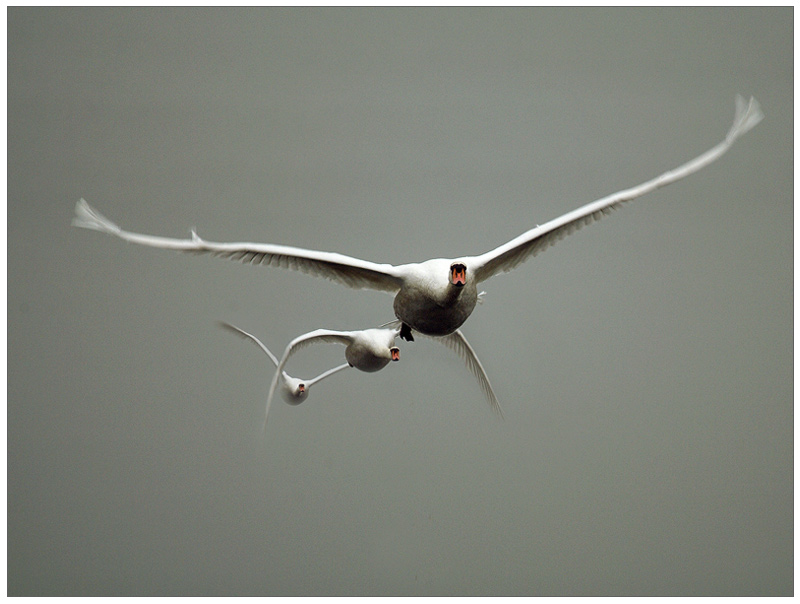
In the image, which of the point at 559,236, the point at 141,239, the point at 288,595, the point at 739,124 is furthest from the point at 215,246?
the point at 288,595

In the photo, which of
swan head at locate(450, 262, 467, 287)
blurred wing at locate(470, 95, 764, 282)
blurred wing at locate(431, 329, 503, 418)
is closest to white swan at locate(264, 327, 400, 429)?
blurred wing at locate(431, 329, 503, 418)

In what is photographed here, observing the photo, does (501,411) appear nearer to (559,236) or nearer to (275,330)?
(275,330)

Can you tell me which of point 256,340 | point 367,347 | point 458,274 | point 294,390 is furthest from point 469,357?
point 458,274

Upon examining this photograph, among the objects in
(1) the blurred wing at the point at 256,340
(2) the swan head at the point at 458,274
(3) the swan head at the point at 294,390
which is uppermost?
(1) the blurred wing at the point at 256,340

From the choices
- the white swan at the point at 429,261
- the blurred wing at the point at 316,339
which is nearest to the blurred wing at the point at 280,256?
the white swan at the point at 429,261

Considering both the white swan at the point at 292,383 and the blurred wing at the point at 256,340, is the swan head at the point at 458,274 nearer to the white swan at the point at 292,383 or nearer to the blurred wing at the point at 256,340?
the white swan at the point at 292,383

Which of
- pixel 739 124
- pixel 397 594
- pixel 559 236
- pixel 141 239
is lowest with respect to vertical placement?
pixel 397 594

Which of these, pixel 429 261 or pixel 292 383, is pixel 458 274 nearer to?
pixel 429 261
